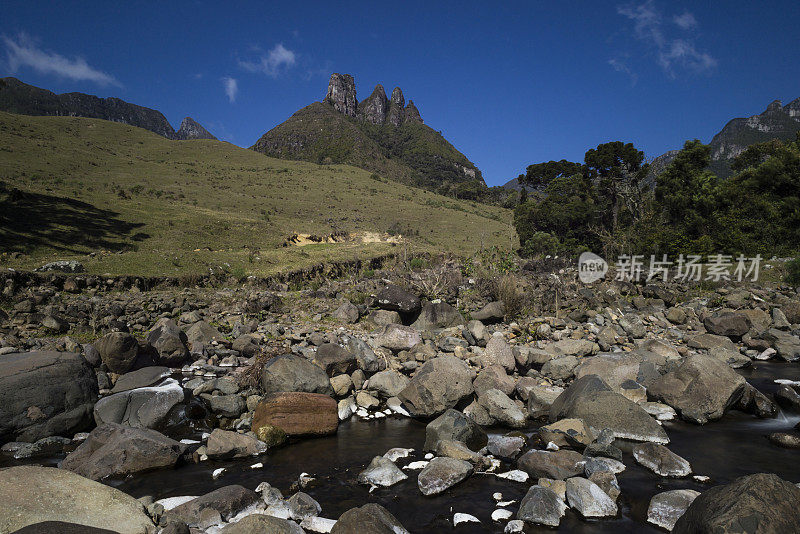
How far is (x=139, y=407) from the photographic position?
7.48m

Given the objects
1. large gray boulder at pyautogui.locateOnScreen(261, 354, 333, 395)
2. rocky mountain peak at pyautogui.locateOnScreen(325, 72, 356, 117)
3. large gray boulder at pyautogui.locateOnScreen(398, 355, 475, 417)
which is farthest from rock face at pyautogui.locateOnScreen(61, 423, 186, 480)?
rocky mountain peak at pyautogui.locateOnScreen(325, 72, 356, 117)

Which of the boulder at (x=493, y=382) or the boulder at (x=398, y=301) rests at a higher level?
the boulder at (x=398, y=301)

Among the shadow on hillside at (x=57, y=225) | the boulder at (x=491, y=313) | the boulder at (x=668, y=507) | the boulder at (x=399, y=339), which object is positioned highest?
the shadow on hillside at (x=57, y=225)

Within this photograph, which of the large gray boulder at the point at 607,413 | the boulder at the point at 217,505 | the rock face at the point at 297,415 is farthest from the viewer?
the rock face at the point at 297,415

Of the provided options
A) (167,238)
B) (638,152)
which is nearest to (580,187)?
(638,152)

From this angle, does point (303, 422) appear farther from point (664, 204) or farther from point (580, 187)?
point (580, 187)

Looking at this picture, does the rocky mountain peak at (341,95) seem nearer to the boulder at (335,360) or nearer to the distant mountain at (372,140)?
the distant mountain at (372,140)

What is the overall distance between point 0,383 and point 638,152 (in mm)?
43528

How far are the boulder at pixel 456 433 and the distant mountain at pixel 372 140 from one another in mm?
87743

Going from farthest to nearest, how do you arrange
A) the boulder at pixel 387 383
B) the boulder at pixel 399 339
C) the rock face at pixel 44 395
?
the boulder at pixel 399 339 → the boulder at pixel 387 383 → the rock face at pixel 44 395

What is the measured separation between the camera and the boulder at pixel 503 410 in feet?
25.0

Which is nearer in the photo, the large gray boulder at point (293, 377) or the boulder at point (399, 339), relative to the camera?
the large gray boulder at point (293, 377)

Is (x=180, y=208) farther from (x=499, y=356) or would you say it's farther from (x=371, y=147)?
(x=371, y=147)

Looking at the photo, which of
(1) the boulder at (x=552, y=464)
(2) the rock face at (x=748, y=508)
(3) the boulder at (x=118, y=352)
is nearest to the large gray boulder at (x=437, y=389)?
(1) the boulder at (x=552, y=464)
